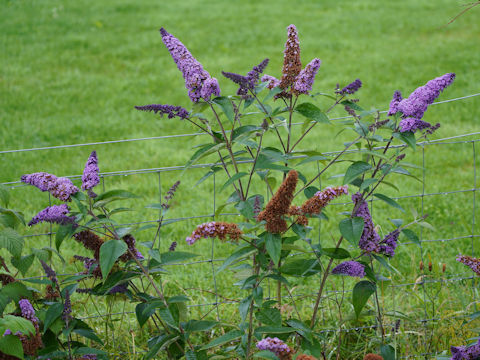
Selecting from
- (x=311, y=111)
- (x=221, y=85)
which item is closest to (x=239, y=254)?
(x=311, y=111)

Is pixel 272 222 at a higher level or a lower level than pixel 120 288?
higher

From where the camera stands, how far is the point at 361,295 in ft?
8.08

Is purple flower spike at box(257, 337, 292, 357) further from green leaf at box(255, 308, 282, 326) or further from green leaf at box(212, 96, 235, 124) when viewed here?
green leaf at box(212, 96, 235, 124)

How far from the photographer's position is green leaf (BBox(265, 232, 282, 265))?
206 centimetres

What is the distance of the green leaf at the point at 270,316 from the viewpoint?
223 centimetres

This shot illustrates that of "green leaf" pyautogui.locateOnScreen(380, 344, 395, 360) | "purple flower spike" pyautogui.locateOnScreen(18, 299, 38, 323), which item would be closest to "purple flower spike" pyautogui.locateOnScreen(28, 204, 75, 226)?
"purple flower spike" pyautogui.locateOnScreen(18, 299, 38, 323)

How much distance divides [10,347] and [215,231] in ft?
2.48

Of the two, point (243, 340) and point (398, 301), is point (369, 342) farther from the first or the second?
point (243, 340)

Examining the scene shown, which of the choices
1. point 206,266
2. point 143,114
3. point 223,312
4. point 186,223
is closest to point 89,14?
point 143,114

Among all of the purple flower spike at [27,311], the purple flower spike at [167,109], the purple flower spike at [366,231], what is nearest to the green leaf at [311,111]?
the purple flower spike at [366,231]

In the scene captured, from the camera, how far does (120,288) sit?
2.40 m

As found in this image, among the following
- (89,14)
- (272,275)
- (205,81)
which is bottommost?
(272,275)

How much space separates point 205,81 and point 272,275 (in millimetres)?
736

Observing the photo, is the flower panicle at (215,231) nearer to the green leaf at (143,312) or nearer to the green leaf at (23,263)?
the green leaf at (143,312)
